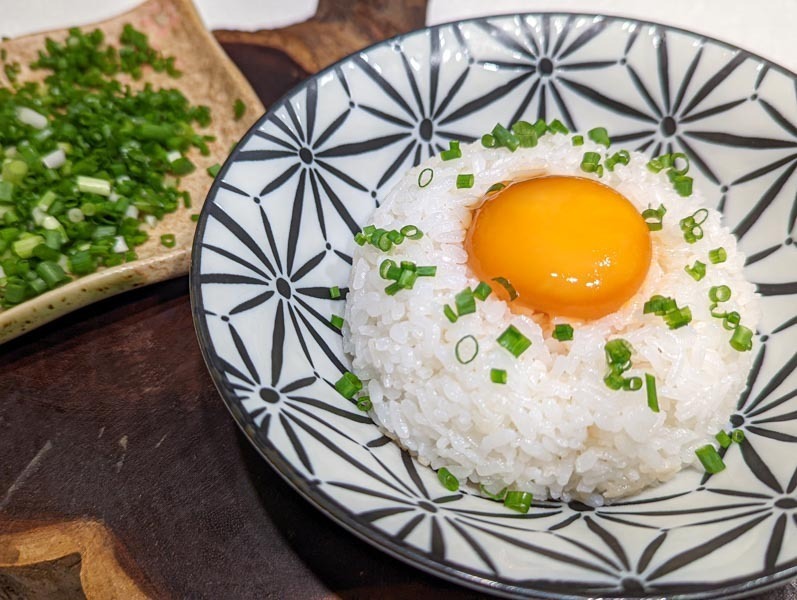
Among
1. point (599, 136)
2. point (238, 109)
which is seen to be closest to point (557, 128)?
point (599, 136)

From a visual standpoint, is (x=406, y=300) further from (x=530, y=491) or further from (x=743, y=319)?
(x=743, y=319)

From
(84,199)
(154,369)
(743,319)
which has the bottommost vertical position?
(154,369)

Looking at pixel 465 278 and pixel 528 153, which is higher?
pixel 528 153

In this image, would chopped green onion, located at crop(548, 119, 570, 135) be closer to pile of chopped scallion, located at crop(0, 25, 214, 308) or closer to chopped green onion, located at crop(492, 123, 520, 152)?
chopped green onion, located at crop(492, 123, 520, 152)

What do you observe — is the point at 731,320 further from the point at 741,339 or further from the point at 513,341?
the point at 513,341

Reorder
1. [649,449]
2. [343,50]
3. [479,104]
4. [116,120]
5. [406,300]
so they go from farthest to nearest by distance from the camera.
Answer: [343,50], [116,120], [479,104], [406,300], [649,449]

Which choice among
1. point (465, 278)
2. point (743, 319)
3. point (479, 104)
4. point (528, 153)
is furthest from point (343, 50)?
point (743, 319)

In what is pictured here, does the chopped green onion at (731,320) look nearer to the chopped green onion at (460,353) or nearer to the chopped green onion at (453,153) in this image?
the chopped green onion at (460,353)

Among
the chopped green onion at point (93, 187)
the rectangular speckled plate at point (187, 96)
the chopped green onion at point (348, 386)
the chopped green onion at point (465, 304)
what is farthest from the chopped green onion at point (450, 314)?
the chopped green onion at point (93, 187)
